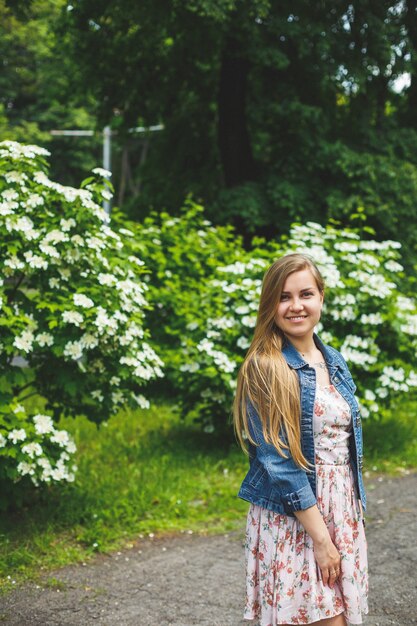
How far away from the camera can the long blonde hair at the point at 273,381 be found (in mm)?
2363

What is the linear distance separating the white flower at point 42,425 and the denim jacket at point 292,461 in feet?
6.74

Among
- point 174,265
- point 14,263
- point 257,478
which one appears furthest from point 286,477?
point 174,265

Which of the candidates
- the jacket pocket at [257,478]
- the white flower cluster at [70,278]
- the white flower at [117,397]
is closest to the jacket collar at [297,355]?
the jacket pocket at [257,478]

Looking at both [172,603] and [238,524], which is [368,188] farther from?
[172,603]

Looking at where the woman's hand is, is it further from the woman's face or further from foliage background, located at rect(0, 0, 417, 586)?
foliage background, located at rect(0, 0, 417, 586)

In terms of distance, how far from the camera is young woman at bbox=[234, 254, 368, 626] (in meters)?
2.37

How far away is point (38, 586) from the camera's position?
396 centimetres

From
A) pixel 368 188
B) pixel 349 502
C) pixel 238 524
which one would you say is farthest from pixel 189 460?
pixel 368 188

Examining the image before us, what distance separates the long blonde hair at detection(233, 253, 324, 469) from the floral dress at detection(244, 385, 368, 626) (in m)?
0.14

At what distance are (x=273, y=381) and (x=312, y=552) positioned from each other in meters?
0.58

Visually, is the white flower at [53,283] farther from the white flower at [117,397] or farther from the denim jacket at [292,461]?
the denim jacket at [292,461]

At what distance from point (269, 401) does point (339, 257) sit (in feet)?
13.7

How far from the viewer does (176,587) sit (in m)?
3.98

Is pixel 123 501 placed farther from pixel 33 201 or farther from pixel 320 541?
pixel 320 541
